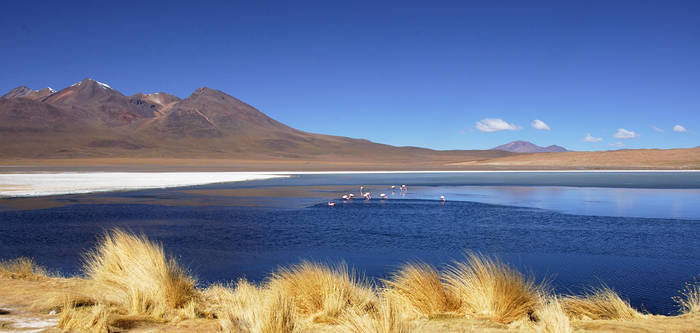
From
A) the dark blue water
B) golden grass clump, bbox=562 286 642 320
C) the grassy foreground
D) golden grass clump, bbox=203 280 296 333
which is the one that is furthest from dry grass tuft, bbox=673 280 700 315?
golden grass clump, bbox=203 280 296 333

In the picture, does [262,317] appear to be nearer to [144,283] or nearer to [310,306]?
[310,306]

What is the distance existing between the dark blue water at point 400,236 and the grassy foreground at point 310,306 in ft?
5.37

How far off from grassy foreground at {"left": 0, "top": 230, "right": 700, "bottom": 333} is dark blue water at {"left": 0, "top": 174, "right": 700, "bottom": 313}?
164 centimetres

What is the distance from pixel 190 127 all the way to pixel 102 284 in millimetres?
165287

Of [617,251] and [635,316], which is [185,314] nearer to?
[635,316]

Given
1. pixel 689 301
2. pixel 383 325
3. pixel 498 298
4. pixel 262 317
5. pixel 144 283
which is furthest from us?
pixel 689 301

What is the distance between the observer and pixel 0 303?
17.9 ft

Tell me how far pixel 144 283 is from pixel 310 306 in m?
1.85

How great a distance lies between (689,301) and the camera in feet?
19.8

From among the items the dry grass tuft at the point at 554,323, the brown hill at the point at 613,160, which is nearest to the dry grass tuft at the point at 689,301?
the dry grass tuft at the point at 554,323

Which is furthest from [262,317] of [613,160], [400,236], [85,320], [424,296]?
[613,160]

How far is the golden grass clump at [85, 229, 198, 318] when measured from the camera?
5359mm

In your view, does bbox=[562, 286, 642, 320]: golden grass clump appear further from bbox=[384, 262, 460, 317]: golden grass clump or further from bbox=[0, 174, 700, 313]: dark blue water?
bbox=[384, 262, 460, 317]: golden grass clump

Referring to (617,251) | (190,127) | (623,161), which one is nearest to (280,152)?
(190,127)
